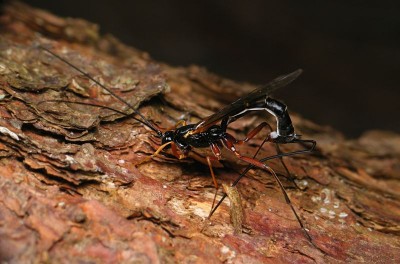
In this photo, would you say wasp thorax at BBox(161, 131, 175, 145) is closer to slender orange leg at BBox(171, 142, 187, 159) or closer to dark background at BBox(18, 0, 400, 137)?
slender orange leg at BBox(171, 142, 187, 159)

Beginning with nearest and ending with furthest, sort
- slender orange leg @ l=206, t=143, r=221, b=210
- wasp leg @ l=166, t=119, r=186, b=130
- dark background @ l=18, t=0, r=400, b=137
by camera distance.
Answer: slender orange leg @ l=206, t=143, r=221, b=210 < wasp leg @ l=166, t=119, r=186, b=130 < dark background @ l=18, t=0, r=400, b=137

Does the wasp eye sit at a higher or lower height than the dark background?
lower

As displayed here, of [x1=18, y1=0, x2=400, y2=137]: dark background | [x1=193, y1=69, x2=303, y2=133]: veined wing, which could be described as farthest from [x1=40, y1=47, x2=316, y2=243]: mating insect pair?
[x1=18, y1=0, x2=400, y2=137]: dark background

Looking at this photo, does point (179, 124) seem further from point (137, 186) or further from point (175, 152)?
point (137, 186)

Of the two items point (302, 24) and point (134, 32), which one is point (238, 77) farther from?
point (134, 32)

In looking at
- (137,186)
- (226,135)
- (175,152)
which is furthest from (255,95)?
(137,186)

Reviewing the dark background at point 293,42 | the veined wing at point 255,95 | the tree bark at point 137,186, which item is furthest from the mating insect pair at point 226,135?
the dark background at point 293,42
